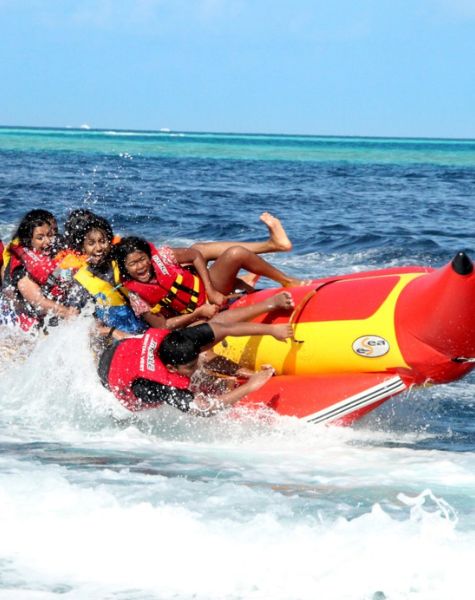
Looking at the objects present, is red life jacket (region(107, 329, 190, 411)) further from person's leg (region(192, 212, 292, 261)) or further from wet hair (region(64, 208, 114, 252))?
person's leg (region(192, 212, 292, 261))

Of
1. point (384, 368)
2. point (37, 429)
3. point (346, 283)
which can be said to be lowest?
point (37, 429)

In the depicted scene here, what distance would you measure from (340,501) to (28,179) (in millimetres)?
18862

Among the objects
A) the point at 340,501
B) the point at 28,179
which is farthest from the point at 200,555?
the point at 28,179

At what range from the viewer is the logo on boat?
4867 mm

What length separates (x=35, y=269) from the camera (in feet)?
19.2

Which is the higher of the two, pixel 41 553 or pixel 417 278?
pixel 417 278

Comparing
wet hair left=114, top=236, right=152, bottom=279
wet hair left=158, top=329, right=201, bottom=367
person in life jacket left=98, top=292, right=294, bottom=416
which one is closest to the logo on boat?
person in life jacket left=98, top=292, right=294, bottom=416

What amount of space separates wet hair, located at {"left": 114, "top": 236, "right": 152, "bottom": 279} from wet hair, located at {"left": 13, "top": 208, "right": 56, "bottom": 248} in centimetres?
75

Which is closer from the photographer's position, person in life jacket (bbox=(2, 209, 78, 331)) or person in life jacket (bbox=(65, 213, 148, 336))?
person in life jacket (bbox=(65, 213, 148, 336))

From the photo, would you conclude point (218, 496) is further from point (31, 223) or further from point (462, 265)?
point (31, 223)

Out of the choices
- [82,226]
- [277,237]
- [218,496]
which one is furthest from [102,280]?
[218,496]

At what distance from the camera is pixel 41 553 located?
129 inches

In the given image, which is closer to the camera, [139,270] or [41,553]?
[41,553]

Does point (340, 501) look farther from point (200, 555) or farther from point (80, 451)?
point (80, 451)
